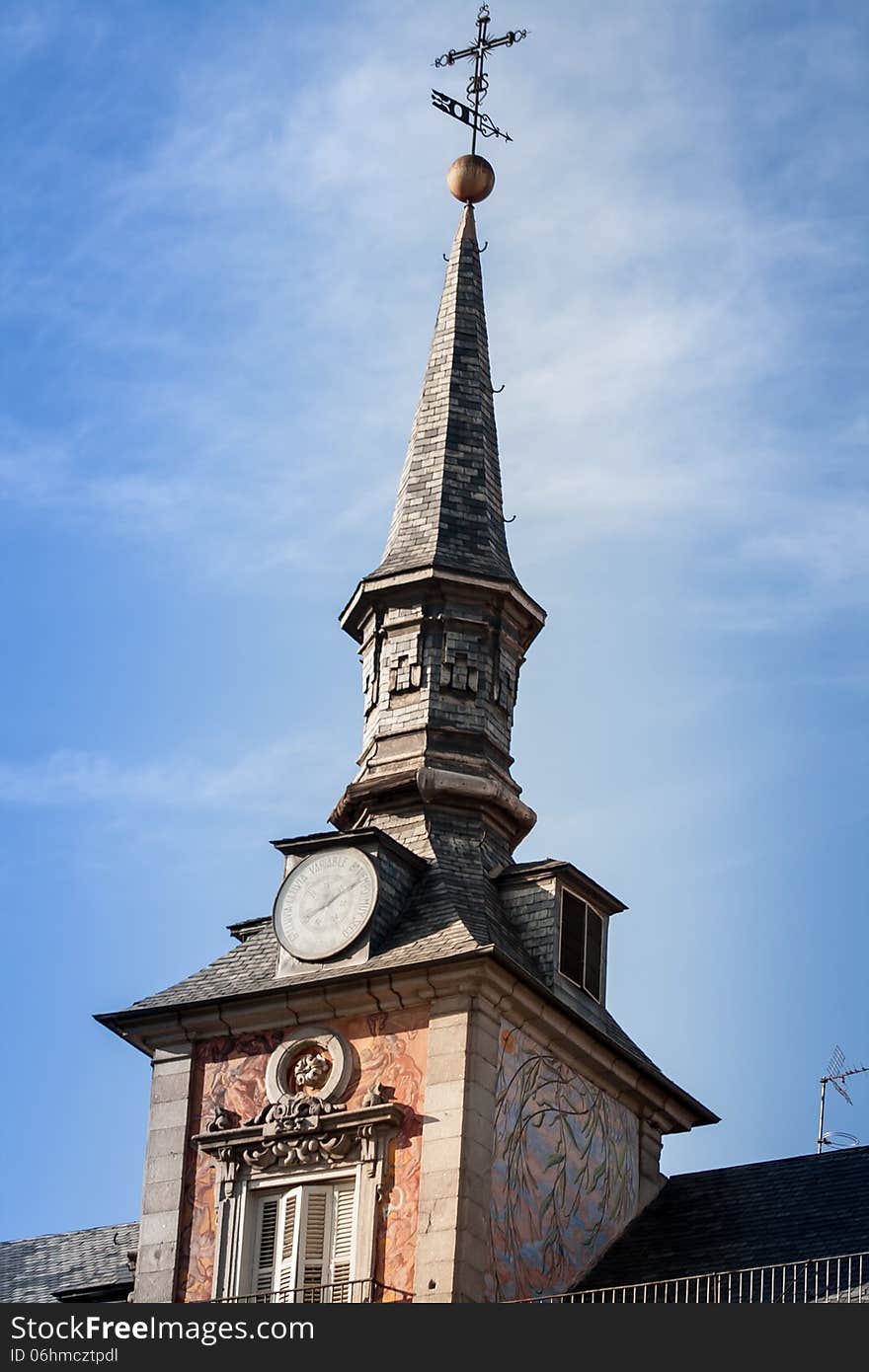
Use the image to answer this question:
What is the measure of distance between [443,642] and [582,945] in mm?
5586

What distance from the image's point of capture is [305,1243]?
42.8 m

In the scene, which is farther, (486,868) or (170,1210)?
(486,868)

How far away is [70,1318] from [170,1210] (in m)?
6.78

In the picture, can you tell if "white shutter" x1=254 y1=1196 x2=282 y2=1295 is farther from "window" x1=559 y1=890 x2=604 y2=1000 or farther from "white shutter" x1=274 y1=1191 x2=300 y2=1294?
"window" x1=559 y1=890 x2=604 y2=1000

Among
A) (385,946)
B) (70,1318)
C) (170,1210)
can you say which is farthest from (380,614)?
(70,1318)

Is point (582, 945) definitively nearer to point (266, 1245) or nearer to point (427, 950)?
point (427, 950)

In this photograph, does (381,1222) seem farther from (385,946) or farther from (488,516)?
(488,516)

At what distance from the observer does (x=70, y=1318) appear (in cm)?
3753

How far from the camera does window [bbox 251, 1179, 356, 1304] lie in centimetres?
4219

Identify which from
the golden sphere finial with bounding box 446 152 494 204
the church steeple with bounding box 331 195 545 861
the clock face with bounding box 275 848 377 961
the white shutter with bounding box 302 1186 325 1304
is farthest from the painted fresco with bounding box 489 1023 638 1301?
the golden sphere finial with bounding box 446 152 494 204

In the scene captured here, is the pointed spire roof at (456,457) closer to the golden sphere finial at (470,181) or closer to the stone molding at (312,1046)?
the golden sphere finial at (470,181)

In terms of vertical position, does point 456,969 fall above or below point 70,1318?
above

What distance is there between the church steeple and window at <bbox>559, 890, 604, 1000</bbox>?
1809 mm

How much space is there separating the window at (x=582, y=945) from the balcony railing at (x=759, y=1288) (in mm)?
5286
